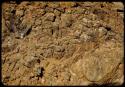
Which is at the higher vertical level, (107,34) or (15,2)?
(15,2)

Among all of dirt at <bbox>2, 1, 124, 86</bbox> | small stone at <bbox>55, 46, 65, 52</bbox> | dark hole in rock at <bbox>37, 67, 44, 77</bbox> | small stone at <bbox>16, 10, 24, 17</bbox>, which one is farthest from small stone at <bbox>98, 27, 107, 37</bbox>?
small stone at <bbox>16, 10, 24, 17</bbox>

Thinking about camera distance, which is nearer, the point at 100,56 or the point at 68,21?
the point at 100,56

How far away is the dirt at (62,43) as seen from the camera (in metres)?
7.14

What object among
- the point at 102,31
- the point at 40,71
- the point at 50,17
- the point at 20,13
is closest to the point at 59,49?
the point at 40,71

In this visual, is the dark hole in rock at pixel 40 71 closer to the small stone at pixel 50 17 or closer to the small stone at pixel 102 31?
the small stone at pixel 50 17

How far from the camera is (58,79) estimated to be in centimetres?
715

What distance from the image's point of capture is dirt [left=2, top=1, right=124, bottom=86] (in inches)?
281

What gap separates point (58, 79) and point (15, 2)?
90.7 inches

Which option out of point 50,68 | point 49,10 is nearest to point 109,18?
point 49,10

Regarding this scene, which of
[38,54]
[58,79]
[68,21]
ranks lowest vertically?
[58,79]

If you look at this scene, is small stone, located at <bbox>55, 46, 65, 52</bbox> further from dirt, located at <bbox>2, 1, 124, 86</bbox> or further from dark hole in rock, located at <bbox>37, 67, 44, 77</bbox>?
dark hole in rock, located at <bbox>37, 67, 44, 77</bbox>

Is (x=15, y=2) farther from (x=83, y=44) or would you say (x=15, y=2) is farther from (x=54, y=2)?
(x=83, y=44)

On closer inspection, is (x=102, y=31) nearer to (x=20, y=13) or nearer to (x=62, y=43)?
(x=62, y=43)

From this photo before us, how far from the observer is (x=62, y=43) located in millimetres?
7543
